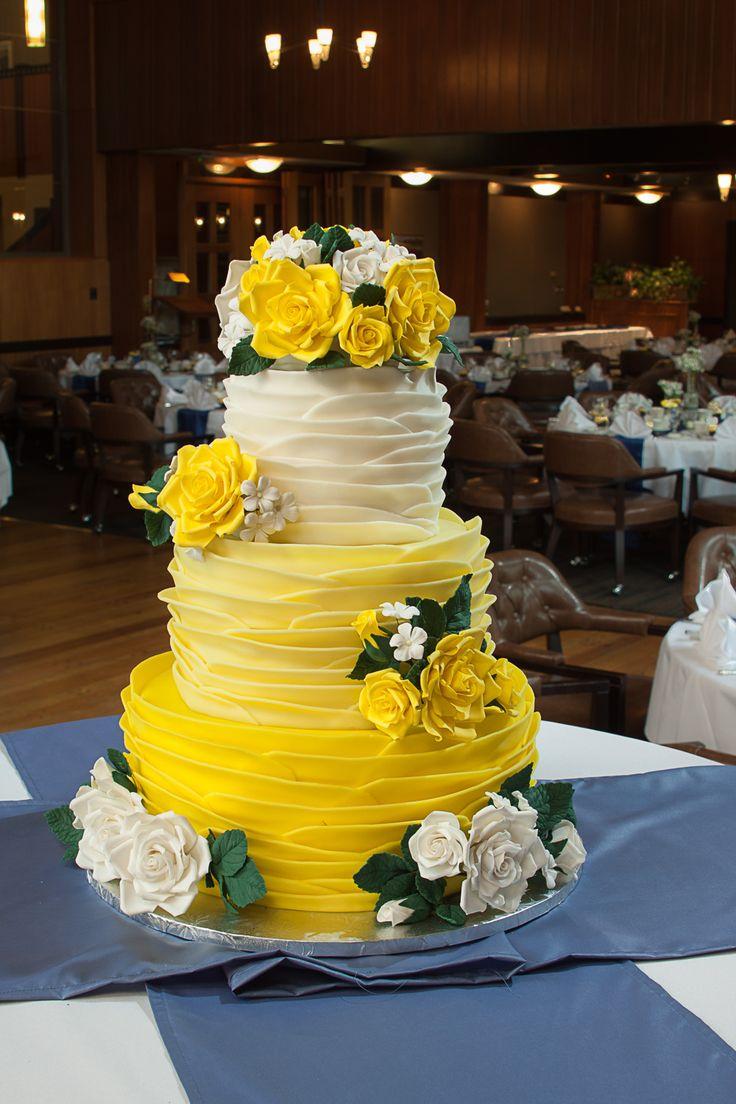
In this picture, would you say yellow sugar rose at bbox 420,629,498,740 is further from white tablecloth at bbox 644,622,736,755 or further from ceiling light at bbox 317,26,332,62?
ceiling light at bbox 317,26,332,62

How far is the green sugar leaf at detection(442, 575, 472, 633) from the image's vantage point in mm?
1617

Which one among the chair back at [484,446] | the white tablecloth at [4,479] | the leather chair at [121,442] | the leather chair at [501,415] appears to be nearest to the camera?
the chair back at [484,446]

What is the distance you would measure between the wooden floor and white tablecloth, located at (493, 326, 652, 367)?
23.1ft

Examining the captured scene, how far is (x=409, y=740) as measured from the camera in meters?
1.60

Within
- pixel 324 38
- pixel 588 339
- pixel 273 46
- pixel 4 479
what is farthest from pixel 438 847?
pixel 588 339

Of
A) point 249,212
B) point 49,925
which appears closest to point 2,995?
point 49,925

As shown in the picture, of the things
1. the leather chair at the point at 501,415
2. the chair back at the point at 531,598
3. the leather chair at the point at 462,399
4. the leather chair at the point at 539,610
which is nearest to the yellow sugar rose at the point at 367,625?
the leather chair at the point at 539,610

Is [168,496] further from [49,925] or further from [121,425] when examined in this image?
[121,425]

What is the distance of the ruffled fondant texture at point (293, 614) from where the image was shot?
1587 millimetres

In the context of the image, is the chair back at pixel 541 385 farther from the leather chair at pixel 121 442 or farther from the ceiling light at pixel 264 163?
the ceiling light at pixel 264 163

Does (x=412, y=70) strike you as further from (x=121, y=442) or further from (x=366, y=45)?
(x=121, y=442)

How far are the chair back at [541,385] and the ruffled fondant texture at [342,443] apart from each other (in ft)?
30.2

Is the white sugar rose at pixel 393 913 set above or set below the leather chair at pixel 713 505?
above


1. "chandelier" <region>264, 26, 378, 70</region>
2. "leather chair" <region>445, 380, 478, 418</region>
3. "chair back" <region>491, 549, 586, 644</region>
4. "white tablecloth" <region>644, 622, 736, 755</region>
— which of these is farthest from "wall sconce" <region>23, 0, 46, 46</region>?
"white tablecloth" <region>644, 622, 736, 755</region>
